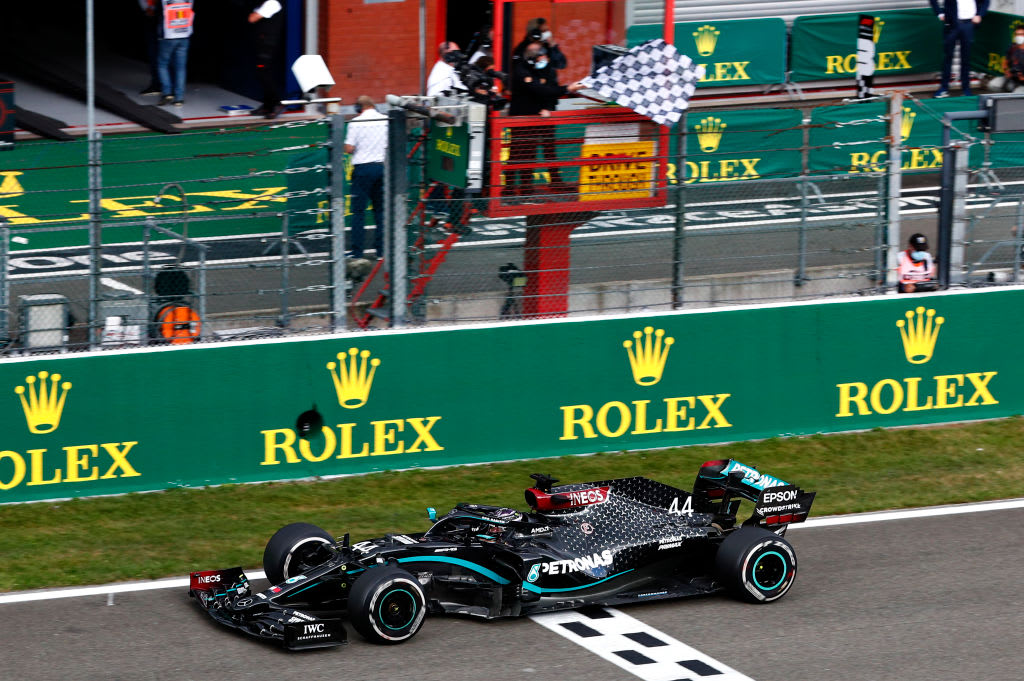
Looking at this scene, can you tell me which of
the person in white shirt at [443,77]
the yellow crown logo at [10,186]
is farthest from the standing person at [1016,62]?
the yellow crown logo at [10,186]

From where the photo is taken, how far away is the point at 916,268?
15094 mm

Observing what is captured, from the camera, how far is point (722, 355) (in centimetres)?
1352

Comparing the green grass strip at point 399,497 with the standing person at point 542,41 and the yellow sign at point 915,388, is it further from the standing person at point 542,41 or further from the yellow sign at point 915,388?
the standing person at point 542,41

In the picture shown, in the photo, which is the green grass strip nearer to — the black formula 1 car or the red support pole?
the black formula 1 car

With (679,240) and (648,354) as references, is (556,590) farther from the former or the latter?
(679,240)

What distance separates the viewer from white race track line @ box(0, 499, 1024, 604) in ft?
33.2

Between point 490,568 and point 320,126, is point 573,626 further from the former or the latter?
point 320,126

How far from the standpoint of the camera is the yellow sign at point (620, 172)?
13711 millimetres

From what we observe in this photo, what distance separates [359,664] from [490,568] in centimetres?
108

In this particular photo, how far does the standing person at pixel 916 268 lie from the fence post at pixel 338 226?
5.33 meters

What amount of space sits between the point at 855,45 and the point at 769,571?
2060cm

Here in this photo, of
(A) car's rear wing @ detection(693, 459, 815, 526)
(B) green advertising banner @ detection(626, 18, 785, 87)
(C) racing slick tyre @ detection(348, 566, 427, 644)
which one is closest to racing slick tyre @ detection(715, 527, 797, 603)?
(A) car's rear wing @ detection(693, 459, 815, 526)

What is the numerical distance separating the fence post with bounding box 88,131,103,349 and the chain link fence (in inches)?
0.7

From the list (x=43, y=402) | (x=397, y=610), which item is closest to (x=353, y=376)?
(x=43, y=402)
